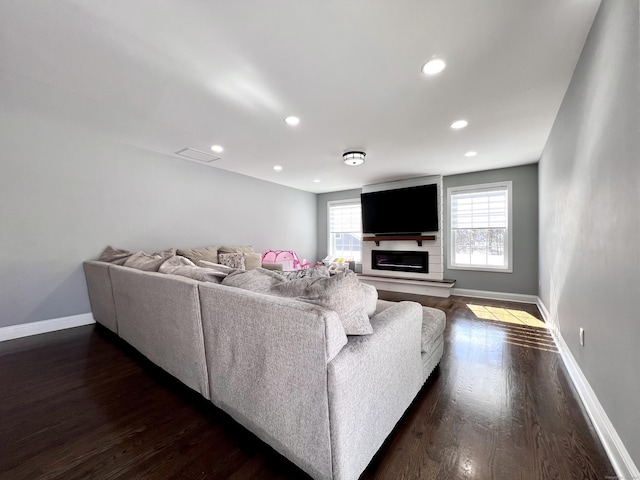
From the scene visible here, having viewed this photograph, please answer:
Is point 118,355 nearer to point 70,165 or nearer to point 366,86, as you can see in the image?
point 70,165

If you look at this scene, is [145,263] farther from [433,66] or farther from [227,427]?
[433,66]

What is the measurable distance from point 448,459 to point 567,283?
1961mm

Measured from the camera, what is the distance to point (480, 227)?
4801 millimetres

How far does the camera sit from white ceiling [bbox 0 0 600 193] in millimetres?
1476

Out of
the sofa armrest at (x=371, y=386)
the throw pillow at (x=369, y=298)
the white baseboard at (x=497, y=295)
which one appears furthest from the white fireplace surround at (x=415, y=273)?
the throw pillow at (x=369, y=298)

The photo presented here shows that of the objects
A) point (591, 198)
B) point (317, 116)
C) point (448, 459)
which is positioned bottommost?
point (448, 459)

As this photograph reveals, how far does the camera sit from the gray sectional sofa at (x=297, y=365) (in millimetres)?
1007

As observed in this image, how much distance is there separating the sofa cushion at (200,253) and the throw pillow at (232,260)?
0.39 feet

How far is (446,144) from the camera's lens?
3.47 meters

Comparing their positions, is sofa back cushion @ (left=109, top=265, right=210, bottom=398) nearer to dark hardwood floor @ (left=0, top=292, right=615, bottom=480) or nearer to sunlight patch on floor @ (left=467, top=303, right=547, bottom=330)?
dark hardwood floor @ (left=0, top=292, right=615, bottom=480)

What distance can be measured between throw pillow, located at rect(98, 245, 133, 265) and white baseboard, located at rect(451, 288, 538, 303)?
5.59m

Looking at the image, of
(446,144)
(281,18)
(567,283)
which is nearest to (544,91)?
(446,144)

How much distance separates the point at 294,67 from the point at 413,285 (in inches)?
179

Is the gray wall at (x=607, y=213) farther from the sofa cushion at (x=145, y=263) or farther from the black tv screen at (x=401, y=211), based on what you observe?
the sofa cushion at (x=145, y=263)
